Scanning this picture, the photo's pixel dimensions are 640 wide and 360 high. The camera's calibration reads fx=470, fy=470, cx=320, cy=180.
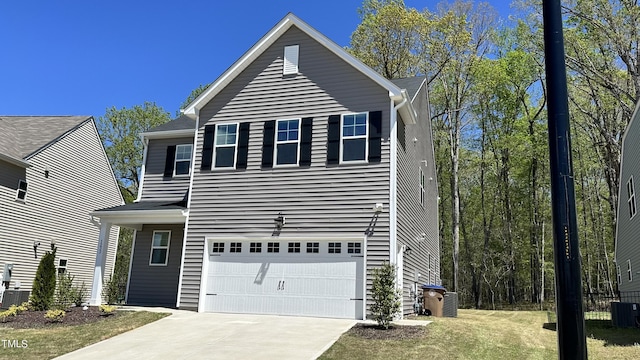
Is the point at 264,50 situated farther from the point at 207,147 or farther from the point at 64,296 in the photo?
the point at 64,296

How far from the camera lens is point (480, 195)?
115ft

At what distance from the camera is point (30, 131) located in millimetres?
20938

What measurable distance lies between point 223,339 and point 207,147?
6809 millimetres

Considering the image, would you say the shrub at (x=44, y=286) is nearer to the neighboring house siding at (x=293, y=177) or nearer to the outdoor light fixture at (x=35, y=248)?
the neighboring house siding at (x=293, y=177)

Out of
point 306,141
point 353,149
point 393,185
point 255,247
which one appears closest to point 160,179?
point 255,247

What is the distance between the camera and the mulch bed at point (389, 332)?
31.5ft

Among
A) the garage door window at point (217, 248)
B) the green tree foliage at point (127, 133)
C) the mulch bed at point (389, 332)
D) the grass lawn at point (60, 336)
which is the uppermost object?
the green tree foliage at point (127, 133)

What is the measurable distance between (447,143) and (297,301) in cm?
2302

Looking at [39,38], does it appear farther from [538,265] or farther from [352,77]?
[538,265]

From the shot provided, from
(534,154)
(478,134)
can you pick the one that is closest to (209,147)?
(534,154)

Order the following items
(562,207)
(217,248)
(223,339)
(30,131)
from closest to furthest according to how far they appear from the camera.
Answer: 1. (562,207)
2. (223,339)
3. (217,248)
4. (30,131)

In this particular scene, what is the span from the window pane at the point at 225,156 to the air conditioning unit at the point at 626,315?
11.8m

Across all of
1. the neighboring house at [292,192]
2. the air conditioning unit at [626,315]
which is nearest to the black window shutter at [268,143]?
the neighboring house at [292,192]

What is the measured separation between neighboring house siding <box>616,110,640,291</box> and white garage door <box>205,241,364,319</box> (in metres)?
9.06
